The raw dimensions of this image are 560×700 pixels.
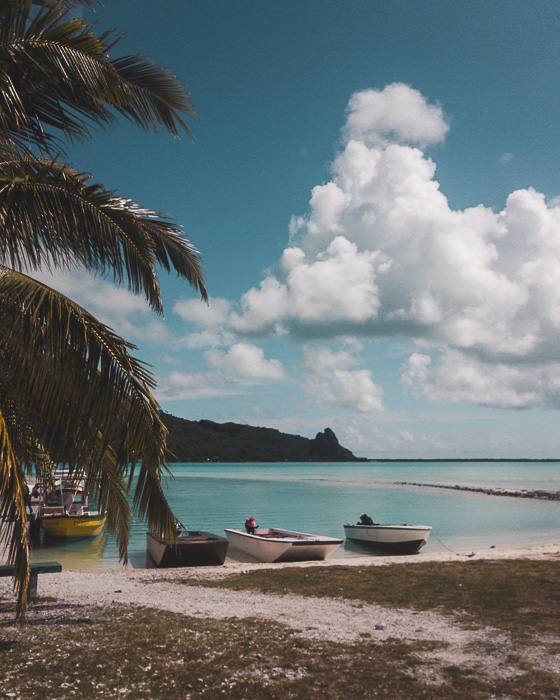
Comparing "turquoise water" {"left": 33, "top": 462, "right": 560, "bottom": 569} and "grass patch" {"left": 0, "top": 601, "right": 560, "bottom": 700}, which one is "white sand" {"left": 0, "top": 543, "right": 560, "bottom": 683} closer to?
"grass patch" {"left": 0, "top": 601, "right": 560, "bottom": 700}

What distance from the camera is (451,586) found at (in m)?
12.1

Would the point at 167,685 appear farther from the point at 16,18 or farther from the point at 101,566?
the point at 101,566

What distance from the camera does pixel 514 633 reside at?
7.99 m

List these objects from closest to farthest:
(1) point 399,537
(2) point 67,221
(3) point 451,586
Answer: (2) point 67,221 → (3) point 451,586 → (1) point 399,537

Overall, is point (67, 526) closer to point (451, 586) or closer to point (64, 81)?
point (451, 586)

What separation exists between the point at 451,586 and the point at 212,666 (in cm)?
755

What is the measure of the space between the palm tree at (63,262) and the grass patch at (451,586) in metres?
6.23

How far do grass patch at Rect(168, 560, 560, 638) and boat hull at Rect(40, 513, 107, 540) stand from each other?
1393cm

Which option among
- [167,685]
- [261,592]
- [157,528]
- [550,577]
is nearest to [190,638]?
[167,685]

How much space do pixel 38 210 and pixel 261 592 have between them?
9.70 meters

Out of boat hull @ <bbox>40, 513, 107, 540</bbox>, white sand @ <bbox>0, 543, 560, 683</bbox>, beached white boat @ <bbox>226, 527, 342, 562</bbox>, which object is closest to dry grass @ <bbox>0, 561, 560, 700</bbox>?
white sand @ <bbox>0, 543, 560, 683</bbox>

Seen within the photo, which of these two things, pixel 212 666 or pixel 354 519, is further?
pixel 354 519

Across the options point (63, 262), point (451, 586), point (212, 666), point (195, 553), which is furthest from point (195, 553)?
point (63, 262)

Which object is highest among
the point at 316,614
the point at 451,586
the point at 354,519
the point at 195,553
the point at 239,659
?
the point at 239,659
